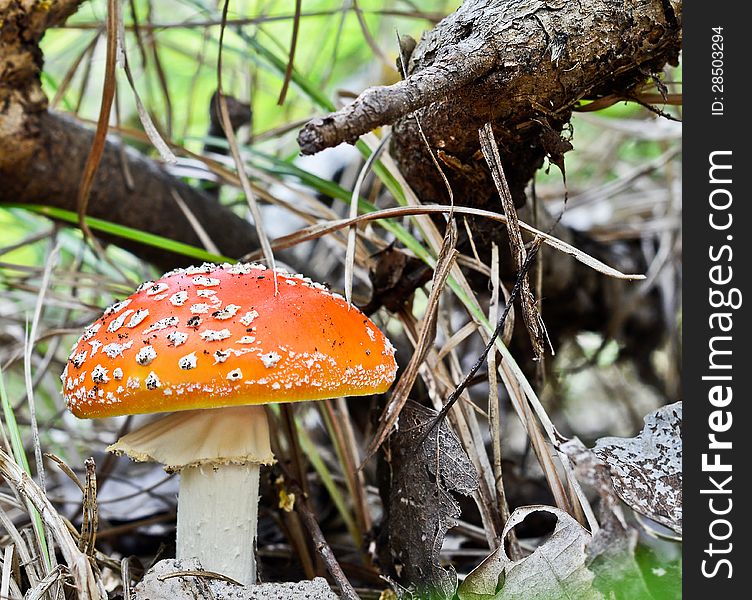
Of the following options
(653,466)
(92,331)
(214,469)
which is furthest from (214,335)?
(653,466)

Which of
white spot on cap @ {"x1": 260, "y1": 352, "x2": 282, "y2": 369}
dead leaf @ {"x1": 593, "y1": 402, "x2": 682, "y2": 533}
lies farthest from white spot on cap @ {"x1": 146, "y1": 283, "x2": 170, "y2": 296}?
Answer: dead leaf @ {"x1": 593, "y1": 402, "x2": 682, "y2": 533}

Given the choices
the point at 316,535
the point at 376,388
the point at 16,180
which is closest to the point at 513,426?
the point at 316,535

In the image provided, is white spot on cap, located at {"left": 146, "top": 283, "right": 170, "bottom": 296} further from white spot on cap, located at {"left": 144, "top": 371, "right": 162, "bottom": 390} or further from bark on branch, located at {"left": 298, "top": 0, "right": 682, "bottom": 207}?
bark on branch, located at {"left": 298, "top": 0, "right": 682, "bottom": 207}

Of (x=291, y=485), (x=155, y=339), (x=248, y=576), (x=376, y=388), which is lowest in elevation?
(x=248, y=576)

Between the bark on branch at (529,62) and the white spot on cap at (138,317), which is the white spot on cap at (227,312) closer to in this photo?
the white spot on cap at (138,317)

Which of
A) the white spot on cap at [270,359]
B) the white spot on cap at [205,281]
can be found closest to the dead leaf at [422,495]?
the white spot on cap at [270,359]
